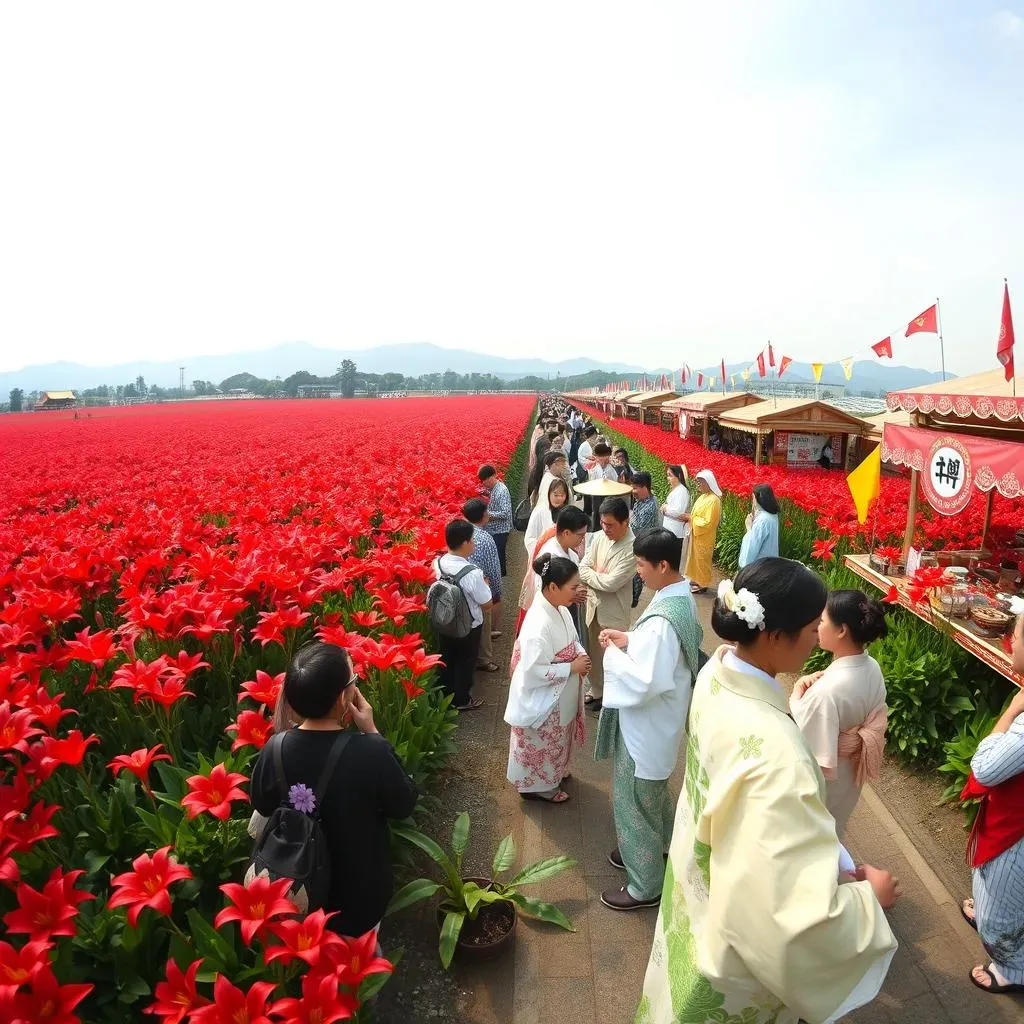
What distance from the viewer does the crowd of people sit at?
1.35m

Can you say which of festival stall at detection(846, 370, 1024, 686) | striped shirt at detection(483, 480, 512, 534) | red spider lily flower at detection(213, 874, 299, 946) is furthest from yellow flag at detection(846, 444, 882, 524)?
red spider lily flower at detection(213, 874, 299, 946)

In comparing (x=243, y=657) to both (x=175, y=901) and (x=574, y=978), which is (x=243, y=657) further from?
(x=574, y=978)

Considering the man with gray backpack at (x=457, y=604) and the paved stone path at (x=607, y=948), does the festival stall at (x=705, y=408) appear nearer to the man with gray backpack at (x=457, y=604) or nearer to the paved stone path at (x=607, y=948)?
the man with gray backpack at (x=457, y=604)

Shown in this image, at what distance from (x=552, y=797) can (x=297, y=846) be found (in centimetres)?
219

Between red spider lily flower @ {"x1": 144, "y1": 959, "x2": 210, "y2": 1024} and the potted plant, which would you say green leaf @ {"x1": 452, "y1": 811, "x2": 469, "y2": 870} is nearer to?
the potted plant

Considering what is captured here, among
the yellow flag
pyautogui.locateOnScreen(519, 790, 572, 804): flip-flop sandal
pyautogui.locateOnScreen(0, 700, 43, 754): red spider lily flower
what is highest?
the yellow flag

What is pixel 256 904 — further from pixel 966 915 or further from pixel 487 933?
pixel 966 915

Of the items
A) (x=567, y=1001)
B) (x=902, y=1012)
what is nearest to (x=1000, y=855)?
(x=902, y=1012)

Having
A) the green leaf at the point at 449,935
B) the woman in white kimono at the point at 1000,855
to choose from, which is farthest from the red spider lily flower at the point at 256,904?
the woman in white kimono at the point at 1000,855

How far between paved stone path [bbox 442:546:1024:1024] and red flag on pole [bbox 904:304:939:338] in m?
5.73

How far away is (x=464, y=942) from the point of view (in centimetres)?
271

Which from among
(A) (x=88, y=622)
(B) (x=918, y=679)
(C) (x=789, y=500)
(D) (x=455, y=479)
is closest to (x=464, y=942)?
(B) (x=918, y=679)

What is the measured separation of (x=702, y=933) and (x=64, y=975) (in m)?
2.00

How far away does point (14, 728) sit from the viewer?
2383 millimetres
